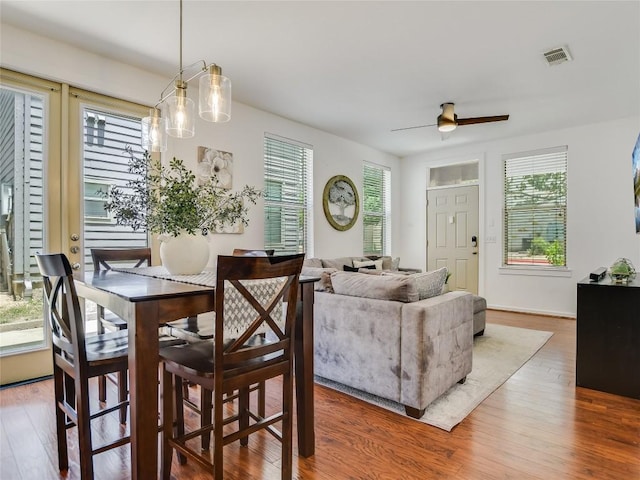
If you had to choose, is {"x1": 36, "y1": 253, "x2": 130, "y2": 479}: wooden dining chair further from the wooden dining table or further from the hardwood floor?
the hardwood floor

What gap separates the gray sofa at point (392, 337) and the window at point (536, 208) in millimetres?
3443

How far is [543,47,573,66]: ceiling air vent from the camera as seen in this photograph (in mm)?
2982

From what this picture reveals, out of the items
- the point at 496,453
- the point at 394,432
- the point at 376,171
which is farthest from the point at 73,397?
the point at 376,171

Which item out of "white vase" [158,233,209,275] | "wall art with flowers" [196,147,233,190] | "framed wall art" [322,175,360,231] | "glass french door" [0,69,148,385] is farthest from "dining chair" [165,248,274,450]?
"framed wall art" [322,175,360,231]

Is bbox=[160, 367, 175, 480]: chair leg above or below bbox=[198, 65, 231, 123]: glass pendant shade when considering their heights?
below

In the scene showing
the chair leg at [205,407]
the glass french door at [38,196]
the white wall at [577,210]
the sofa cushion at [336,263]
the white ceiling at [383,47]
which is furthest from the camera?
the white wall at [577,210]

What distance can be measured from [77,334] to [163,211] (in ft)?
2.30

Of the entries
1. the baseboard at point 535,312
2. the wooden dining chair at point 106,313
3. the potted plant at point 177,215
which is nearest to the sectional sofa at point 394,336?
the potted plant at point 177,215

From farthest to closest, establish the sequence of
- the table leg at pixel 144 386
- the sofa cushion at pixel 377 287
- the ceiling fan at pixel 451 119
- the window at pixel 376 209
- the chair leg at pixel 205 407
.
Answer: the window at pixel 376 209, the ceiling fan at pixel 451 119, the sofa cushion at pixel 377 287, the chair leg at pixel 205 407, the table leg at pixel 144 386

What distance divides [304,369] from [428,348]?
813mm

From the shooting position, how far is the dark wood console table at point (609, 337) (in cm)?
251

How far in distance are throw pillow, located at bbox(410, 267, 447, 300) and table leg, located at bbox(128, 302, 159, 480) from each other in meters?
1.57

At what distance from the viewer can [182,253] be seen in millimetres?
1959

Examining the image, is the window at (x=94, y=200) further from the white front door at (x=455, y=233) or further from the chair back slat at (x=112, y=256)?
the white front door at (x=455, y=233)
